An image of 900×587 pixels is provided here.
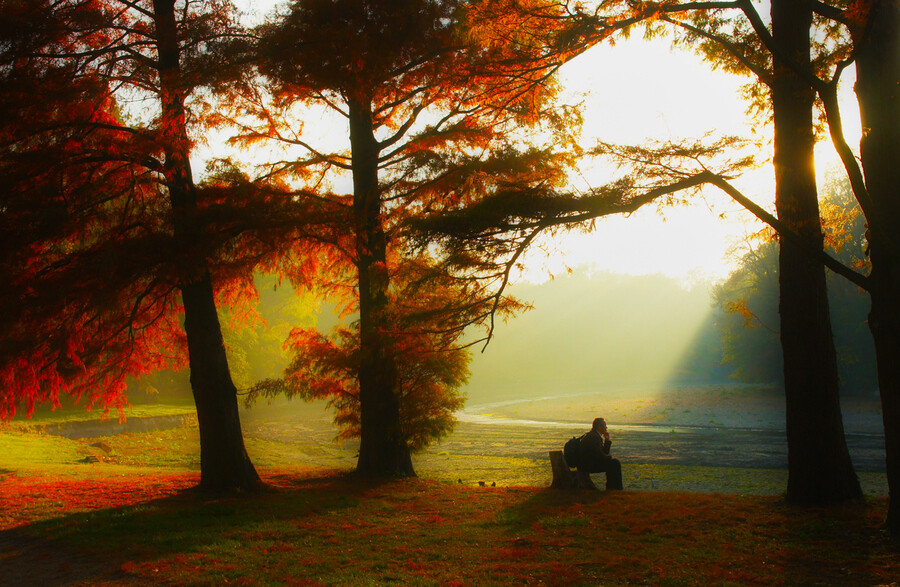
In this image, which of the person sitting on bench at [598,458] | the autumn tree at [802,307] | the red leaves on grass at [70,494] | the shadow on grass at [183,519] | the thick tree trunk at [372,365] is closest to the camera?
the shadow on grass at [183,519]

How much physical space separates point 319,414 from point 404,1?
32.0 meters

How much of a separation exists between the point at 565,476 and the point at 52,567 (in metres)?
6.63

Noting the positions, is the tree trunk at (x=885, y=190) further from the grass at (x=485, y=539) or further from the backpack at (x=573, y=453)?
the backpack at (x=573, y=453)

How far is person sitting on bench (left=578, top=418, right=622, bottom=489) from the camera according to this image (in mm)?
9664

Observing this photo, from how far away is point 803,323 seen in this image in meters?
7.45

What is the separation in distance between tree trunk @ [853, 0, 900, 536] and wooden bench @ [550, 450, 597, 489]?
4352 mm

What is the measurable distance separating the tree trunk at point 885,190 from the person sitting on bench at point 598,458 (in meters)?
4.20

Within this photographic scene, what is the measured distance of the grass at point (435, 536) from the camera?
16.5 feet

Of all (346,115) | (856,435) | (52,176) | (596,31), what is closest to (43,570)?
(52,176)

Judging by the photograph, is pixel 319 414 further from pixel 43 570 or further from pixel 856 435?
pixel 43 570

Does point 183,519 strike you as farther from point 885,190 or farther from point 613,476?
point 885,190

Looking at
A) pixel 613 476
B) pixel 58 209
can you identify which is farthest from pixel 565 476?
pixel 58 209

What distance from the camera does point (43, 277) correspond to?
866 centimetres

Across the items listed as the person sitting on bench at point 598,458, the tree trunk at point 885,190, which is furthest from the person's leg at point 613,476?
the tree trunk at point 885,190
